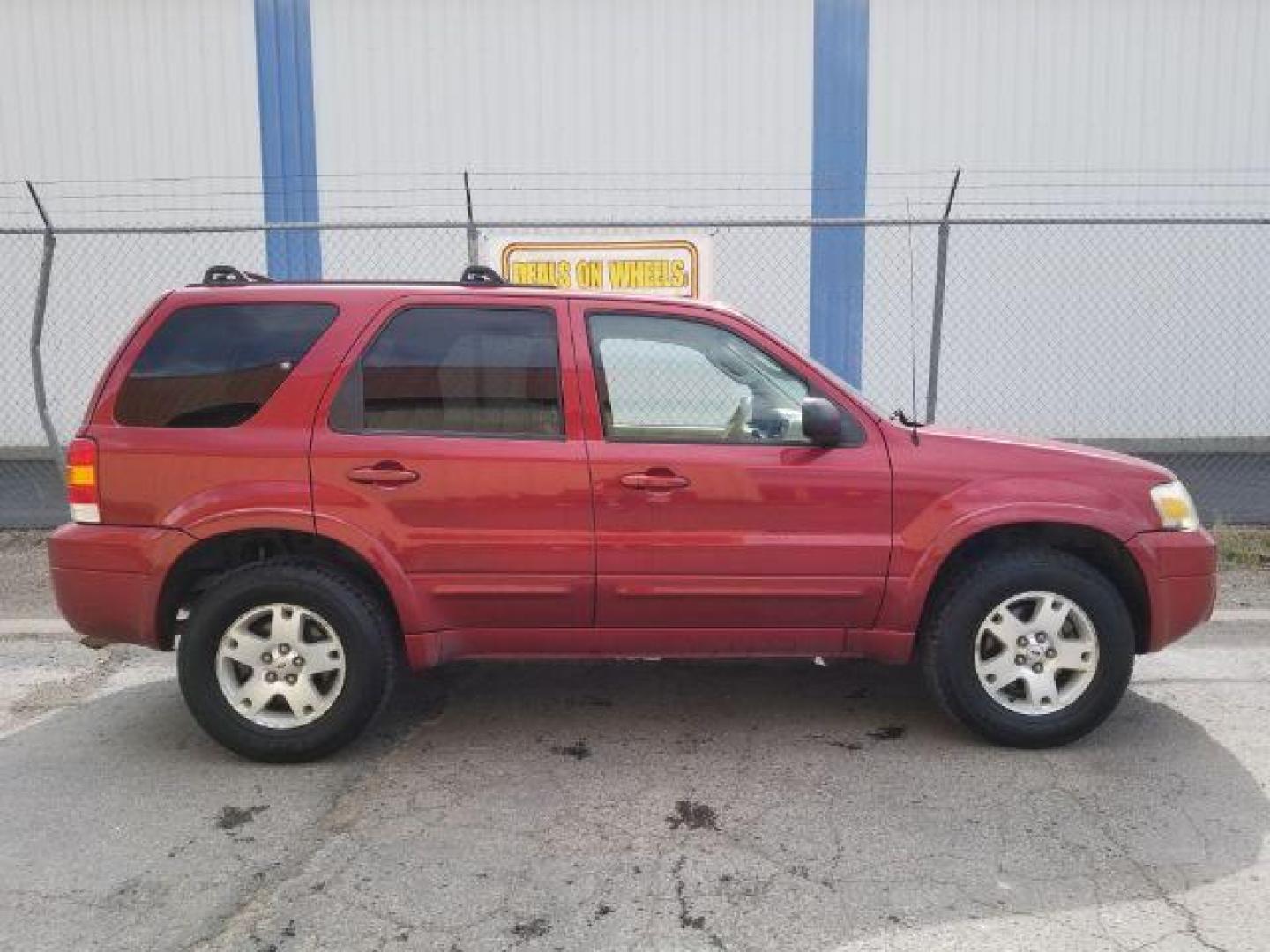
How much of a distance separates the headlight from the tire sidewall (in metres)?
0.35

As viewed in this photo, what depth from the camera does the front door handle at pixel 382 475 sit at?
3850mm

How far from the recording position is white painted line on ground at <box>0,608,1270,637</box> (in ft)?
19.1

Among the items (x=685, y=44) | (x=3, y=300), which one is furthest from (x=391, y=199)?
(x=3, y=300)

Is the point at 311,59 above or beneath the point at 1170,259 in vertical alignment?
above

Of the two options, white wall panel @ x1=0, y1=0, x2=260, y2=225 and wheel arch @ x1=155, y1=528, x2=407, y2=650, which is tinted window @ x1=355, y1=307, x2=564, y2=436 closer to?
wheel arch @ x1=155, y1=528, x2=407, y2=650

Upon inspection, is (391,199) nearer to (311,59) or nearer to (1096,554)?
(311,59)

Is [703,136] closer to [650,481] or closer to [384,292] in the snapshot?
[384,292]

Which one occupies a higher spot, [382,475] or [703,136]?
[703,136]

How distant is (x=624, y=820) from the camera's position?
3.47 metres

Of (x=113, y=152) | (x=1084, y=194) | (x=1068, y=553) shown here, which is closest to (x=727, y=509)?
(x=1068, y=553)

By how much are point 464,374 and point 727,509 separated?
1.12 meters

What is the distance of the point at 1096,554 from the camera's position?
4.20m

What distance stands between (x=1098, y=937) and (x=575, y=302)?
2.72 meters

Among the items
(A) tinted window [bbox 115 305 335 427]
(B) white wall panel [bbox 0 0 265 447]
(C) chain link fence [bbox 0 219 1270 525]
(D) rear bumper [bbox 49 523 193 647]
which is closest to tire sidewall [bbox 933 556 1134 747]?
(A) tinted window [bbox 115 305 335 427]
